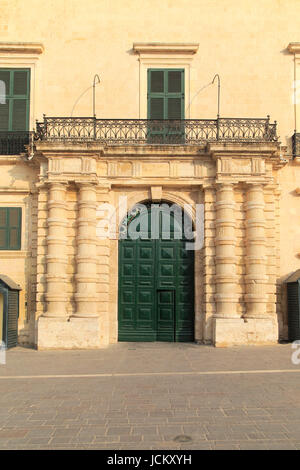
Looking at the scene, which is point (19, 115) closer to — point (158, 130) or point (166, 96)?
point (158, 130)

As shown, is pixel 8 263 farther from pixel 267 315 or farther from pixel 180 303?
pixel 267 315

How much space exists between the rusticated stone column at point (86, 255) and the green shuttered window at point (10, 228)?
233 cm

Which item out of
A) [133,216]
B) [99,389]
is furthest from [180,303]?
[99,389]

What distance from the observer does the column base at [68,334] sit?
13.2m

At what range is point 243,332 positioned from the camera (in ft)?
43.8

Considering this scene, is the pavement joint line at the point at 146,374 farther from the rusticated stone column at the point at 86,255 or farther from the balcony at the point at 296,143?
the balcony at the point at 296,143

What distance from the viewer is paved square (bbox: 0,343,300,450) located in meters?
5.11

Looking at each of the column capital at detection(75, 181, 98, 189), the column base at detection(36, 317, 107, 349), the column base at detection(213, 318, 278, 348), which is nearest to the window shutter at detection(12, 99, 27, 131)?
the column capital at detection(75, 181, 98, 189)

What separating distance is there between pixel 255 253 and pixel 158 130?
Answer: 17.5 feet

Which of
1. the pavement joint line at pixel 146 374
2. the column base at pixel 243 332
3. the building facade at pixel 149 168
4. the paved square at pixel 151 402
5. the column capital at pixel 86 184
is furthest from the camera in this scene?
the column capital at pixel 86 184

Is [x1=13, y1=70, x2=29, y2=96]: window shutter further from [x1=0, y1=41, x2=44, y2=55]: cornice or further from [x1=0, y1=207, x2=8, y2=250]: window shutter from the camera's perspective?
[x1=0, y1=207, x2=8, y2=250]: window shutter

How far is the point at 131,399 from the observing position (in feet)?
23.0

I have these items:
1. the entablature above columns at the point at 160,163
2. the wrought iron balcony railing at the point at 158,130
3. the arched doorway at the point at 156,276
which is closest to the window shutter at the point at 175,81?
the wrought iron balcony railing at the point at 158,130

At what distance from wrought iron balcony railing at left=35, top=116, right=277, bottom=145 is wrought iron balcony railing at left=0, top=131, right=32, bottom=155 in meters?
0.79
